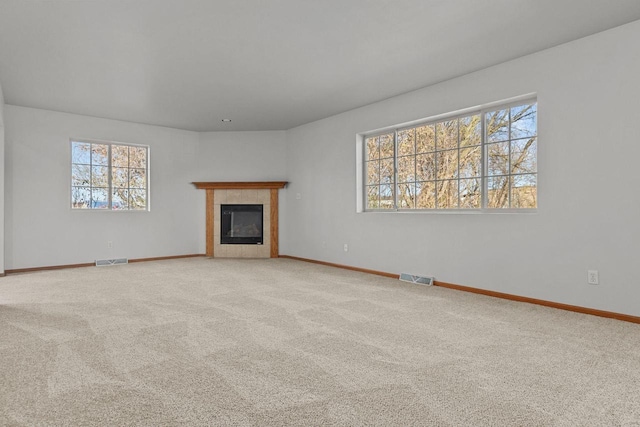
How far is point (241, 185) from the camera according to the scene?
784 cm

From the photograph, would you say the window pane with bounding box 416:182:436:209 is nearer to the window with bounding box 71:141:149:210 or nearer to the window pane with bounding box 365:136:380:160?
the window pane with bounding box 365:136:380:160

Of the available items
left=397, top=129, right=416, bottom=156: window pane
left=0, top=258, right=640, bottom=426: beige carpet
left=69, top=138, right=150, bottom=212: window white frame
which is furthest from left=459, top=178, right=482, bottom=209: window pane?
left=69, top=138, right=150, bottom=212: window white frame

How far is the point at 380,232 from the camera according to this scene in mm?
5836

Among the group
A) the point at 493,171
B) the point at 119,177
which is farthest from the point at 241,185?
the point at 493,171

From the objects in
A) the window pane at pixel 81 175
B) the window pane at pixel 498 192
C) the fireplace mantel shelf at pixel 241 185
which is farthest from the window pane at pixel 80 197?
the window pane at pixel 498 192

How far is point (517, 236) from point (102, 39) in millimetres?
4589

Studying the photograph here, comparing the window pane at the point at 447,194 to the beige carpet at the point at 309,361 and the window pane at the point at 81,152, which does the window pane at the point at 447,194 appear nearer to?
the beige carpet at the point at 309,361

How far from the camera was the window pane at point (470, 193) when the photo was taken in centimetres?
473

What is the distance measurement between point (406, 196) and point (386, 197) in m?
0.39

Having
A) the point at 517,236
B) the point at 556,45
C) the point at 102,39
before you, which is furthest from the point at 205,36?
the point at 517,236

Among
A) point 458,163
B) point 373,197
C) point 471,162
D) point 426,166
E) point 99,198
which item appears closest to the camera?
point 471,162

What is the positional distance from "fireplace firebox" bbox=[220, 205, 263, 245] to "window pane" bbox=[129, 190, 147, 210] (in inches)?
57.2

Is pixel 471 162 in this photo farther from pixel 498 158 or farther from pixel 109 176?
pixel 109 176

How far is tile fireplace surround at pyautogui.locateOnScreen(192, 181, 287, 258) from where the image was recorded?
7879 millimetres
